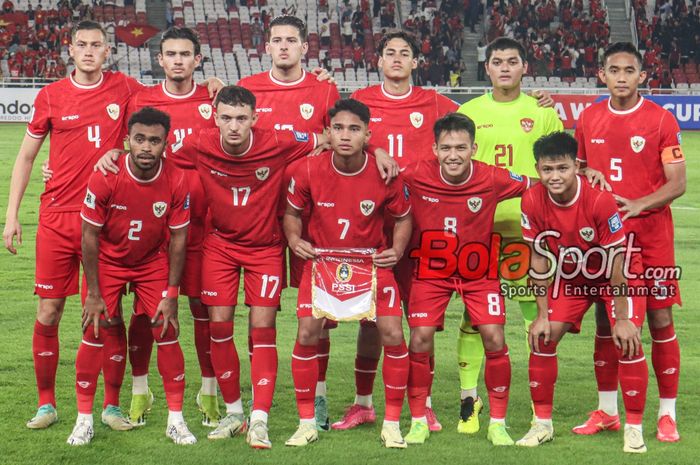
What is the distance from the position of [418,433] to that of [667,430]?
1385 millimetres

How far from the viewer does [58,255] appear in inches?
233

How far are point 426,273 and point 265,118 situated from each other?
145 cm

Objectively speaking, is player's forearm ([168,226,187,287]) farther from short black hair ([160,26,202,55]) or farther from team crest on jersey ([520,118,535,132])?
team crest on jersey ([520,118,535,132])

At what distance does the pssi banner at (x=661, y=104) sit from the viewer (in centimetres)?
2564

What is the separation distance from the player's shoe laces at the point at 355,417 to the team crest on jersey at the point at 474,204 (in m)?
1.35

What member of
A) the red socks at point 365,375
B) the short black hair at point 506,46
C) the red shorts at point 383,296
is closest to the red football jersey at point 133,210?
the red shorts at point 383,296

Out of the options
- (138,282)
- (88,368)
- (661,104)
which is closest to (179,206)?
(138,282)

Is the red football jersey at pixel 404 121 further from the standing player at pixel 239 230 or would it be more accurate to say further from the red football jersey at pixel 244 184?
the red football jersey at pixel 244 184

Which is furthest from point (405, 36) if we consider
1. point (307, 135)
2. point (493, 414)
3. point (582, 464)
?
point (582, 464)

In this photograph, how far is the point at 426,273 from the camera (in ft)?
19.3

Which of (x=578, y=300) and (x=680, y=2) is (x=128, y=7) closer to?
(x=680, y=2)

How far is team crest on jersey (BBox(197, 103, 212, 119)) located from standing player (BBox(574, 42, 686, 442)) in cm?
226

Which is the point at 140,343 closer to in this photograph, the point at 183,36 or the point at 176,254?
the point at 176,254

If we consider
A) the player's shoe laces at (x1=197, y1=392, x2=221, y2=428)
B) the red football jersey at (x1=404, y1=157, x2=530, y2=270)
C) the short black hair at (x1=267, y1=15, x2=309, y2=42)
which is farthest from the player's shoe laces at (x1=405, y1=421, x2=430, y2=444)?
the short black hair at (x1=267, y1=15, x2=309, y2=42)
